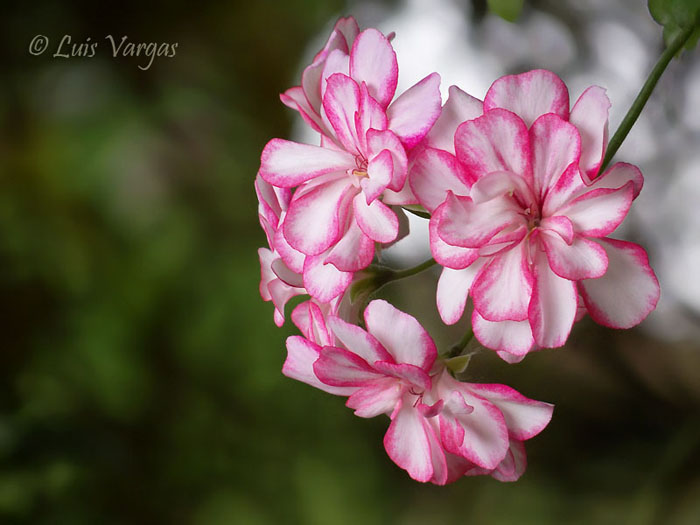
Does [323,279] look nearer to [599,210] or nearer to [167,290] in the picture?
[599,210]

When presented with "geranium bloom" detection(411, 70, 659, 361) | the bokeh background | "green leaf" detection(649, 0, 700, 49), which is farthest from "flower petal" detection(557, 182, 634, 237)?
the bokeh background

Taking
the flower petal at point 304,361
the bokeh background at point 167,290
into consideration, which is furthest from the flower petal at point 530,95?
the bokeh background at point 167,290

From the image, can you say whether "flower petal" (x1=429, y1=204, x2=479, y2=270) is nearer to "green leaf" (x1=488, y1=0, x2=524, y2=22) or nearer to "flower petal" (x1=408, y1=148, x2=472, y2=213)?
"flower petal" (x1=408, y1=148, x2=472, y2=213)

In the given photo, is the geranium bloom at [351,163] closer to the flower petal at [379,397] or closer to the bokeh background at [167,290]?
the flower petal at [379,397]

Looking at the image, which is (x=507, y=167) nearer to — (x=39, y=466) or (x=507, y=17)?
(x=507, y=17)

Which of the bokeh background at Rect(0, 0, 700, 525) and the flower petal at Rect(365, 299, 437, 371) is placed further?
the bokeh background at Rect(0, 0, 700, 525)

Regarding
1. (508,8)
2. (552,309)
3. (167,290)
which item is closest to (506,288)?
(552,309)

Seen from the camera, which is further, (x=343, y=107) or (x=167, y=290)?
(x=167, y=290)
